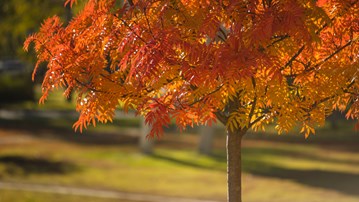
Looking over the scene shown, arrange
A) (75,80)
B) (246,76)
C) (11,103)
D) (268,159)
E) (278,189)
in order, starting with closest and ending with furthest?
(246,76)
(75,80)
(278,189)
(268,159)
(11,103)

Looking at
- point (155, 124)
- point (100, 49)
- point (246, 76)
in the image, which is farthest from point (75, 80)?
point (246, 76)

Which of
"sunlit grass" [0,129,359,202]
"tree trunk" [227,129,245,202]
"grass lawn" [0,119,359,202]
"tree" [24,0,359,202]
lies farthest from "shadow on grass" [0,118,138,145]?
"tree" [24,0,359,202]

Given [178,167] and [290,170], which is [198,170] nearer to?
[178,167]

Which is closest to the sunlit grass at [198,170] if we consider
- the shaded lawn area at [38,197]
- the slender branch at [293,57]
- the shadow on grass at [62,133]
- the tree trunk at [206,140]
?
the tree trunk at [206,140]

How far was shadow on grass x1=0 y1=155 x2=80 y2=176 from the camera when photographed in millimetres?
18734

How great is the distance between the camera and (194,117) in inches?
291

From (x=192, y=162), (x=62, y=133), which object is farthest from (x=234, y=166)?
(x=62, y=133)

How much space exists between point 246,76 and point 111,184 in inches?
440

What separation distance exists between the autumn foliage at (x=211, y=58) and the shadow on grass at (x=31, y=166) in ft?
38.1

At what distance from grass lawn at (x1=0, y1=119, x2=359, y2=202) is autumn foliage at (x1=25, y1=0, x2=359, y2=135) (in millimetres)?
8133

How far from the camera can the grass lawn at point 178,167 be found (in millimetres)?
16234

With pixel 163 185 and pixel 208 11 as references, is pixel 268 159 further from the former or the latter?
pixel 208 11

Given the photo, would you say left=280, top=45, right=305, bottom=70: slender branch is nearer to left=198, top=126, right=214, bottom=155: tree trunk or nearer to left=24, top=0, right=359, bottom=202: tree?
left=24, top=0, right=359, bottom=202: tree

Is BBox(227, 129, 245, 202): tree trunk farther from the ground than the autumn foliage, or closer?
closer
